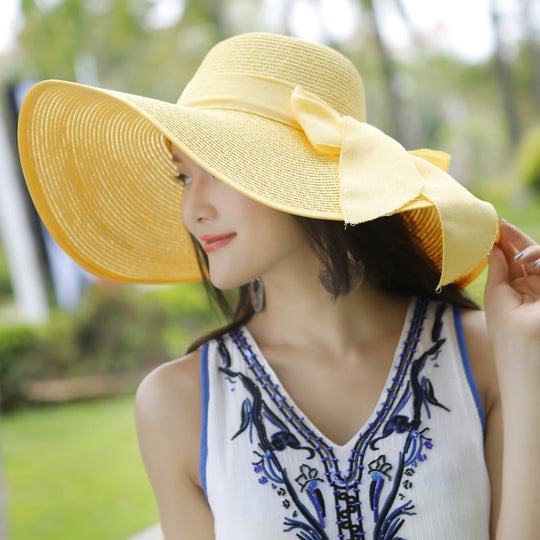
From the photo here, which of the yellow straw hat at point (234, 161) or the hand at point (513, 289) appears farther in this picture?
the hand at point (513, 289)

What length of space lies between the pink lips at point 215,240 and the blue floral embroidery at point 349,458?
31 centimetres

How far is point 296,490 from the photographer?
4.26 ft

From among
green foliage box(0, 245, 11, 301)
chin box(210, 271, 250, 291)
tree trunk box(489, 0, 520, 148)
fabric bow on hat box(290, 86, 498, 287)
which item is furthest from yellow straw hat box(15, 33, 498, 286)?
green foliage box(0, 245, 11, 301)

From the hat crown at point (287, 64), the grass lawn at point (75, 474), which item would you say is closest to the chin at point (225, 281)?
the hat crown at point (287, 64)

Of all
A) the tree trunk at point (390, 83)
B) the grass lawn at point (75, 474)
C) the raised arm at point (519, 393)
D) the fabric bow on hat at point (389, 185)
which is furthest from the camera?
the tree trunk at point (390, 83)

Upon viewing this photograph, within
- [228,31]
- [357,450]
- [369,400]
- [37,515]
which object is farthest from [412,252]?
[228,31]

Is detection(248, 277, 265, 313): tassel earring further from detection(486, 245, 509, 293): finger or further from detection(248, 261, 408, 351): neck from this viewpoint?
detection(486, 245, 509, 293): finger

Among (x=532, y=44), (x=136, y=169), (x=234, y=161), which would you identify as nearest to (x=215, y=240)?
(x=234, y=161)

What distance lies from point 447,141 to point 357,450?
16699mm

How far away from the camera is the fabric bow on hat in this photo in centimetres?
110

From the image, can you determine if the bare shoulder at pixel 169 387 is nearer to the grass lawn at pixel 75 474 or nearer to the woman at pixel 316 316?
the woman at pixel 316 316

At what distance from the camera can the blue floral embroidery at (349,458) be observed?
128cm

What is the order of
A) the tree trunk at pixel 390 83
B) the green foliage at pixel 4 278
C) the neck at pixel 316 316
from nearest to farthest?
1. the neck at pixel 316 316
2. the tree trunk at pixel 390 83
3. the green foliage at pixel 4 278

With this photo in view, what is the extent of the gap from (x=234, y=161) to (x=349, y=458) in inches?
24.3
